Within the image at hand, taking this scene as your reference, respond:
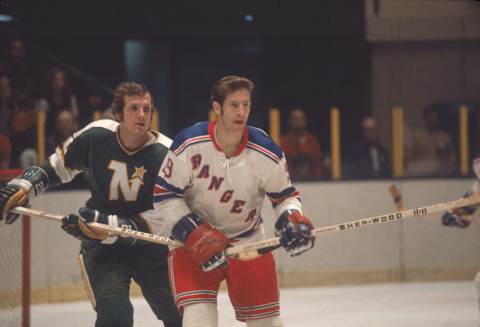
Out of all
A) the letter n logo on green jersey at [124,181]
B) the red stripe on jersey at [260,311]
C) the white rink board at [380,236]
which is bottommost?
the red stripe on jersey at [260,311]

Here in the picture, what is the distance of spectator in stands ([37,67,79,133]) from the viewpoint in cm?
751

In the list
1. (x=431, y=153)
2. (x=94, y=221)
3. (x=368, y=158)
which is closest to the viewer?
(x=94, y=221)

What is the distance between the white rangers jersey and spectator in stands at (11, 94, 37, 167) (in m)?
3.23

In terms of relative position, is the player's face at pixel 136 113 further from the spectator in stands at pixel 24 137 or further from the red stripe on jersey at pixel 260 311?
the spectator in stands at pixel 24 137

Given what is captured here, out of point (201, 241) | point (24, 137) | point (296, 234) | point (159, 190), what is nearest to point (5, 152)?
point (24, 137)

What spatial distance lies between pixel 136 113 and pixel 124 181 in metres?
0.31

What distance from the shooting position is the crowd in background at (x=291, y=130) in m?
7.21

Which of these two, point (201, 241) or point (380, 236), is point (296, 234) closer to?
point (201, 241)

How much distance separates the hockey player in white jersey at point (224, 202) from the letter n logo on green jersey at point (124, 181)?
430 millimetres

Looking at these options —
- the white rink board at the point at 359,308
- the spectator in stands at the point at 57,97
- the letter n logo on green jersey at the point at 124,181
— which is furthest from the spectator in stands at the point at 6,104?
the letter n logo on green jersey at the point at 124,181

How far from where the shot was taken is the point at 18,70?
7.73 meters

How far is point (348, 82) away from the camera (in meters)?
9.32

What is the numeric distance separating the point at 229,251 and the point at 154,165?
2.27 feet

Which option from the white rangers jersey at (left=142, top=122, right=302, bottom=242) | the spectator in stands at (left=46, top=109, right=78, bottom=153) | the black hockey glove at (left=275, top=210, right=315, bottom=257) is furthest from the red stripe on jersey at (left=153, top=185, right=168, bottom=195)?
the spectator in stands at (left=46, top=109, right=78, bottom=153)
